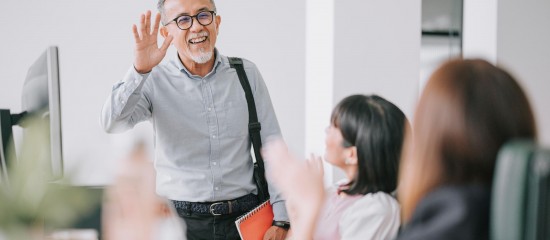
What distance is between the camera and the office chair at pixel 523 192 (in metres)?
0.70

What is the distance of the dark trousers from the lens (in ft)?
5.62

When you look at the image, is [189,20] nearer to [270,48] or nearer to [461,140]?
[461,140]

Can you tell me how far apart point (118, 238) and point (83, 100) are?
2823 mm

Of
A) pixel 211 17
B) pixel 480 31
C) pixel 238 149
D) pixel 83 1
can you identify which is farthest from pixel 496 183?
pixel 83 1

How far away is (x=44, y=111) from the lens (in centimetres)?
114

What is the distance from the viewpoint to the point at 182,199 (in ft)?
5.73

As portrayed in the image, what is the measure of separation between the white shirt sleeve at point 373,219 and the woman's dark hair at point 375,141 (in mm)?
53

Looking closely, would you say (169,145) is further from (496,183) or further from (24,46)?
(24,46)

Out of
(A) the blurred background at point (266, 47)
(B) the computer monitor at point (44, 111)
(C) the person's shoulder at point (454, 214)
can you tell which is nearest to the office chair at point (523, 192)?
(C) the person's shoulder at point (454, 214)

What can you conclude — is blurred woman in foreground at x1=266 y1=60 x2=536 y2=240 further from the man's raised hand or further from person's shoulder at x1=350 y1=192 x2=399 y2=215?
the man's raised hand

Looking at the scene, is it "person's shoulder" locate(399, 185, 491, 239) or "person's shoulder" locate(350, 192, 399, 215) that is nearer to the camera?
"person's shoulder" locate(399, 185, 491, 239)

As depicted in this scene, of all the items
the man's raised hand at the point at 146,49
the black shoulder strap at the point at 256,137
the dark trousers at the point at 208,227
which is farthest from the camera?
the black shoulder strap at the point at 256,137

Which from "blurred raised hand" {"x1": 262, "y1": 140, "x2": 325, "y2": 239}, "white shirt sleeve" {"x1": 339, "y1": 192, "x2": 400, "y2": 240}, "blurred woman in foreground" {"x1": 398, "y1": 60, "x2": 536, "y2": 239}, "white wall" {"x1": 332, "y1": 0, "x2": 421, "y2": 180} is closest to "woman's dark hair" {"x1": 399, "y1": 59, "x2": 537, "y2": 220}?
"blurred woman in foreground" {"x1": 398, "y1": 60, "x2": 536, "y2": 239}

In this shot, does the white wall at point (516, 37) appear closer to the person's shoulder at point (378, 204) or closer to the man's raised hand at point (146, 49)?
the person's shoulder at point (378, 204)
